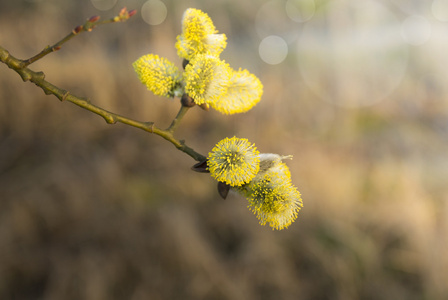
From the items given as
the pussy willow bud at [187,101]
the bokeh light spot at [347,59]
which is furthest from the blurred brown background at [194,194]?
the pussy willow bud at [187,101]

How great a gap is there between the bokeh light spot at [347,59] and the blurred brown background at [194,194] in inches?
0.8

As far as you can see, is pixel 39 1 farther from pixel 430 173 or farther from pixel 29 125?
pixel 430 173

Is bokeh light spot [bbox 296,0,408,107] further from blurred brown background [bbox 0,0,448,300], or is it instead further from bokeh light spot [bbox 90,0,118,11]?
bokeh light spot [bbox 90,0,118,11]

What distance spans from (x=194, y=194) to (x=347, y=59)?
5.99 feet

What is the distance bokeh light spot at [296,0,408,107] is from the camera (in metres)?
2.51

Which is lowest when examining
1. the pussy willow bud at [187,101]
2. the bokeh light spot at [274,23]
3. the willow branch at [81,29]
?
the willow branch at [81,29]

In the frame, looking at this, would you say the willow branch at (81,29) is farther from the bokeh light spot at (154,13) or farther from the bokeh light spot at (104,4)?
the bokeh light spot at (104,4)

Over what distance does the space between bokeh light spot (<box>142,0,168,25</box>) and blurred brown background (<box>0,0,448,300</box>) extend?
1.67 feet

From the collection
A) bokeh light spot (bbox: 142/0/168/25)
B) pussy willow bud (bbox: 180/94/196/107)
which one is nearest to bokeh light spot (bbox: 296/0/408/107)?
bokeh light spot (bbox: 142/0/168/25)

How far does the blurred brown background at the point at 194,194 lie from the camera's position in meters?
1.38

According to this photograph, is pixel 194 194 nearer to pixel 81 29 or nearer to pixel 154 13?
pixel 81 29

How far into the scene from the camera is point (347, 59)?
9.56 feet

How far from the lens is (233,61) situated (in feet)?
10.0

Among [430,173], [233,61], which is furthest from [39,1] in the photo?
[430,173]
